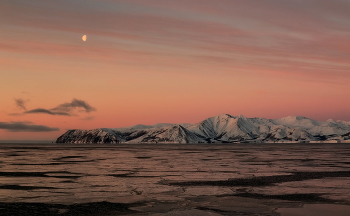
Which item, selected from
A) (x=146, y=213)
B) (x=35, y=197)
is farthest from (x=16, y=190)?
(x=146, y=213)

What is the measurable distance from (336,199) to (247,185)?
783 centimetres

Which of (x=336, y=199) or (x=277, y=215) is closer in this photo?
(x=277, y=215)

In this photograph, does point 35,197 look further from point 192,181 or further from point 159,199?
point 192,181

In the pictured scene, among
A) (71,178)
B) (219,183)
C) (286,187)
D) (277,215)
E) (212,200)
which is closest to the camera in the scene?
(277,215)

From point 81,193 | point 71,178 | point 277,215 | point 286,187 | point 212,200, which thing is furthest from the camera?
point 71,178

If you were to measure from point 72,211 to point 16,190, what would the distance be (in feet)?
29.2

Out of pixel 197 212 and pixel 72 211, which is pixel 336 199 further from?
pixel 72 211

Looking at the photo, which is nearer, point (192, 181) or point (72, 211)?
point (72, 211)

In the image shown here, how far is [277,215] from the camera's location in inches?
705

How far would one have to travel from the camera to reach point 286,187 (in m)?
27.9

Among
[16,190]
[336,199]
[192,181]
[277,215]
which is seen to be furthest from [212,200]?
[16,190]

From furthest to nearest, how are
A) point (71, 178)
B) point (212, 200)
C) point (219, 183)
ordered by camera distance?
point (71, 178), point (219, 183), point (212, 200)

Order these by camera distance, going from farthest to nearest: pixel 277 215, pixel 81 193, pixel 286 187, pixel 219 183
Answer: pixel 219 183 < pixel 286 187 < pixel 81 193 < pixel 277 215

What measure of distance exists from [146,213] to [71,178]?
17171mm
